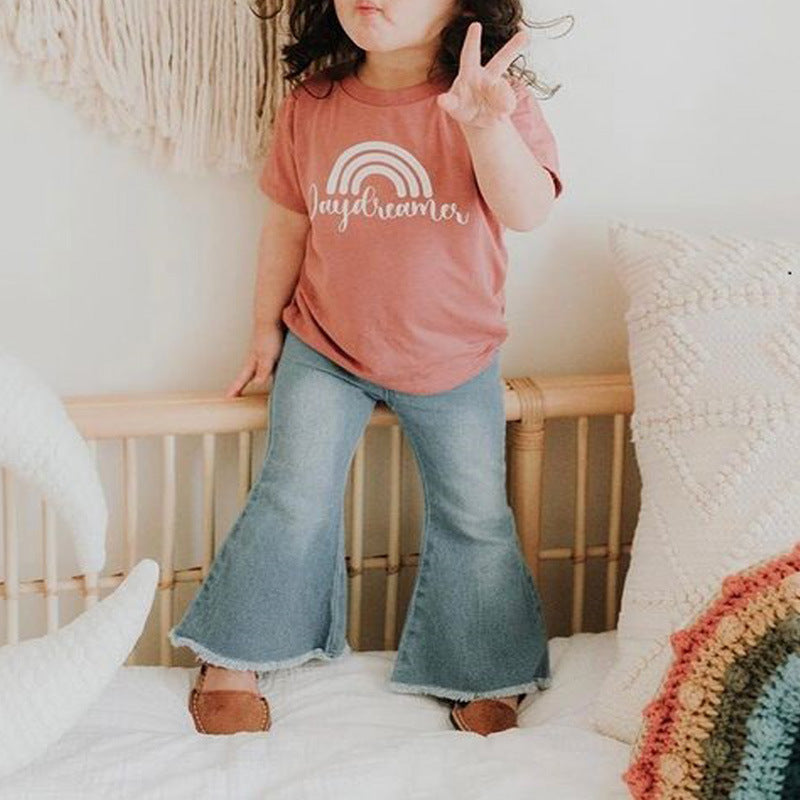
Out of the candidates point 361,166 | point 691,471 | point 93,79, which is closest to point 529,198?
point 361,166

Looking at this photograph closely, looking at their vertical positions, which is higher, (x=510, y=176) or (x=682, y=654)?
(x=510, y=176)

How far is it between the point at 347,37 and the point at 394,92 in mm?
78

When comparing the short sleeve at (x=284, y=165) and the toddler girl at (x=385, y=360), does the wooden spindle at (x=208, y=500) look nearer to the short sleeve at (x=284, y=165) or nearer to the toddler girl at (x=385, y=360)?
the toddler girl at (x=385, y=360)

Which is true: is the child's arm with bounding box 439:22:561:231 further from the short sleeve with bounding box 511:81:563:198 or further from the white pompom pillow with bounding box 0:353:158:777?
the white pompom pillow with bounding box 0:353:158:777

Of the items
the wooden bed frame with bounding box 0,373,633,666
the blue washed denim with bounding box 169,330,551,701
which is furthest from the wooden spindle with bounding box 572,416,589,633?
the blue washed denim with bounding box 169,330,551,701

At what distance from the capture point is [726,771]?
965mm

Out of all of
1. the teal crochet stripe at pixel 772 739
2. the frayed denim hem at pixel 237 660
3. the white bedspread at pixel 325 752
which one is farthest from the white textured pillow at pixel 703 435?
the frayed denim hem at pixel 237 660

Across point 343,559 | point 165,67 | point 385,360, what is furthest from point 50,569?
point 165,67

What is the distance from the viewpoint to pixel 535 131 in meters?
1.21

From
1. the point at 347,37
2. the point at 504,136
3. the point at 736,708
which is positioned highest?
the point at 347,37

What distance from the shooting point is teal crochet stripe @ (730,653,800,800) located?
953 millimetres

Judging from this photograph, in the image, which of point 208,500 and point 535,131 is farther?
point 208,500

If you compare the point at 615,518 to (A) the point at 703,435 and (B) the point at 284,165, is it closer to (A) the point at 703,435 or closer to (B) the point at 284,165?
(A) the point at 703,435

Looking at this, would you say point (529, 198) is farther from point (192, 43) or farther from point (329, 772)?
→ point (329, 772)
